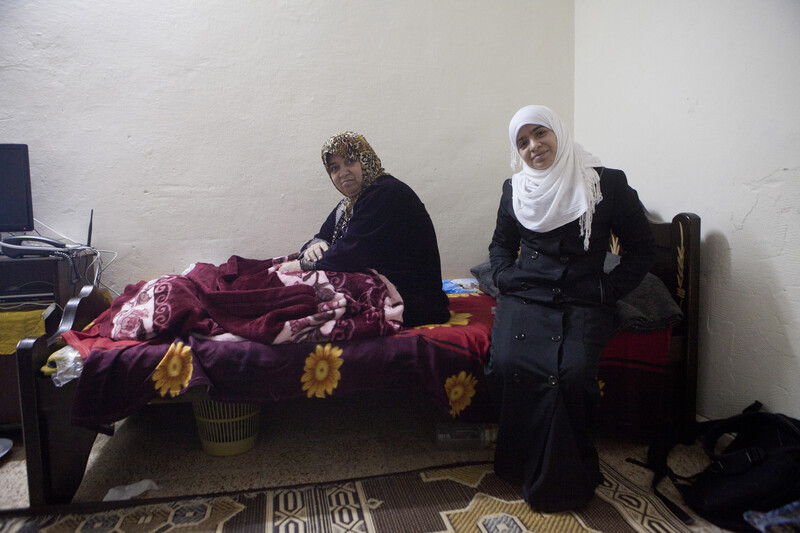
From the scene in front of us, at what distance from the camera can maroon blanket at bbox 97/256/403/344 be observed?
1.46m

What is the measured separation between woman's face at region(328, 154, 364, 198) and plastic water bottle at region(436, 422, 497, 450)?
3.46 feet

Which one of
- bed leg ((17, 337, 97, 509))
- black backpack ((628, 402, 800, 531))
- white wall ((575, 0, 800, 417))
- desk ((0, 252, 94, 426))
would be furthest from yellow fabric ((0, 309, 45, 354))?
white wall ((575, 0, 800, 417))

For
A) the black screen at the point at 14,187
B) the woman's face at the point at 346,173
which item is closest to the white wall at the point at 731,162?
the woman's face at the point at 346,173

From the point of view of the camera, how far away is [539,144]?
5.08 ft

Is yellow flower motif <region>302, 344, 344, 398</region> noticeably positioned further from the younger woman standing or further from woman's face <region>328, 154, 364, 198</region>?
woman's face <region>328, 154, 364, 198</region>

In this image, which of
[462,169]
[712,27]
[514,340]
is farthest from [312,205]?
[712,27]

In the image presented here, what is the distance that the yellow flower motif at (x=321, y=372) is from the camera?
1458 millimetres

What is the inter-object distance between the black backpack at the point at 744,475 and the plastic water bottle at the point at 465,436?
1.80 ft

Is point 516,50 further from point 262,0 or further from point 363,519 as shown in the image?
point 363,519

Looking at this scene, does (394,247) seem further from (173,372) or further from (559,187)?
(173,372)

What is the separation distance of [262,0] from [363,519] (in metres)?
2.49

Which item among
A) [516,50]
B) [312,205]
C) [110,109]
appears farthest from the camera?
[516,50]

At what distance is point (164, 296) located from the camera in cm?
153

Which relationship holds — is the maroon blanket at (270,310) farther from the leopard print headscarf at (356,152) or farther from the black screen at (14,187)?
the black screen at (14,187)
